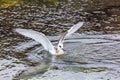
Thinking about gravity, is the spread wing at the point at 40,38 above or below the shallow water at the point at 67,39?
above

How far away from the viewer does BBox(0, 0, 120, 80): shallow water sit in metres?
10.9

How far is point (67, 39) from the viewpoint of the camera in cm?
1326

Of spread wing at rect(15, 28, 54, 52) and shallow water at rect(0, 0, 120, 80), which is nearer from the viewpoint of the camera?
shallow water at rect(0, 0, 120, 80)

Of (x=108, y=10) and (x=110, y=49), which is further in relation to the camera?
(x=108, y=10)

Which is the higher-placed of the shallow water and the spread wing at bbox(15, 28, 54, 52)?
the spread wing at bbox(15, 28, 54, 52)

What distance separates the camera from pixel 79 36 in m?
13.6

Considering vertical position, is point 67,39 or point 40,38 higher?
point 40,38

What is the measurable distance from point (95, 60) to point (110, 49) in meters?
0.92

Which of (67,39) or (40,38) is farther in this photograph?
(67,39)

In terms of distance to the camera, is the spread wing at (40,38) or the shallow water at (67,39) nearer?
the shallow water at (67,39)

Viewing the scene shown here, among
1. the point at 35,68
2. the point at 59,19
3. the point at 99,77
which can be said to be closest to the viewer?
the point at 99,77

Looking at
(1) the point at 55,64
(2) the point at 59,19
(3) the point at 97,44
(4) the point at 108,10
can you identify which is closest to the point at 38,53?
(1) the point at 55,64

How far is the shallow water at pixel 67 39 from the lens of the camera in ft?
35.6

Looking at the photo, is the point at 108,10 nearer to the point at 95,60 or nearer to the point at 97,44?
the point at 97,44
